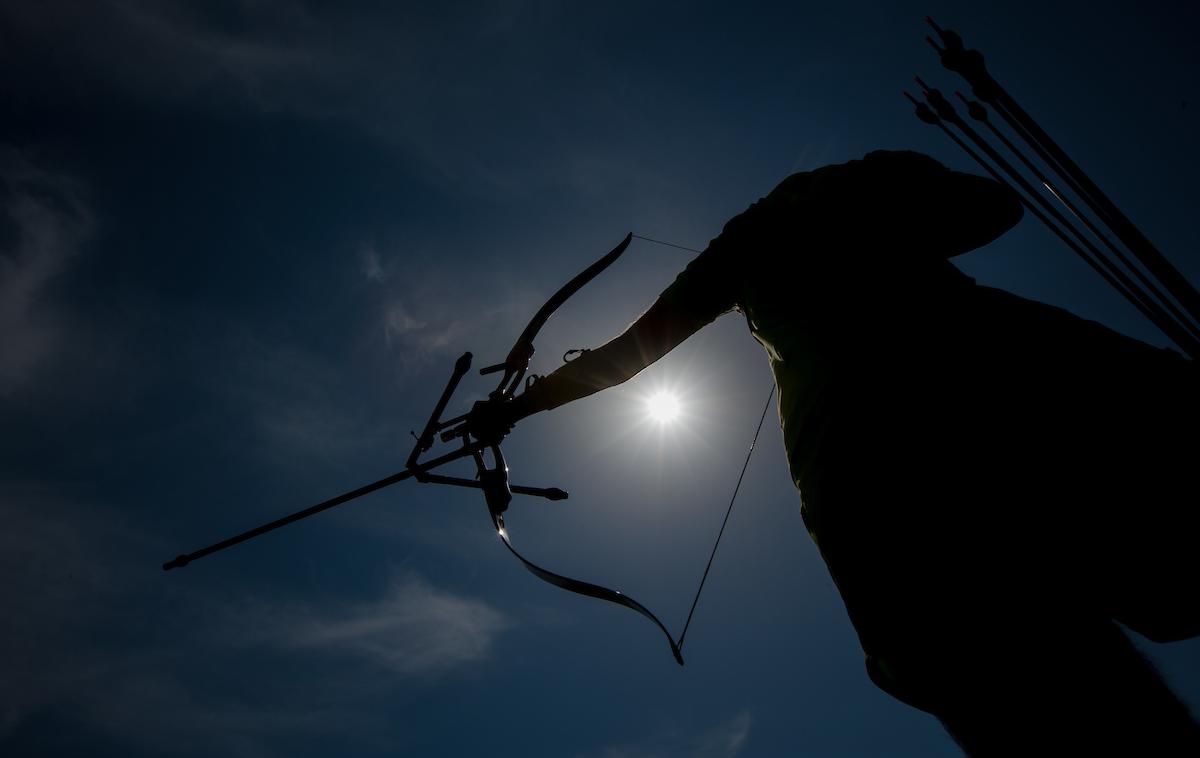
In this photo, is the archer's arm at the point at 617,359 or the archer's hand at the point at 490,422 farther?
the archer's hand at the point at 490,422

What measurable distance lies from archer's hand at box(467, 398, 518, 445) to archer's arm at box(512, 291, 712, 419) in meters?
0.09

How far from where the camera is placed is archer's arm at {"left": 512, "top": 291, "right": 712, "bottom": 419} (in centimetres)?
276

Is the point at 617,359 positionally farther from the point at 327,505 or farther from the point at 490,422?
the point at 327,505

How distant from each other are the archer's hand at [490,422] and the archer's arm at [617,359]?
91 millimetres

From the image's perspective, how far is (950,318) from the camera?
5.16 feet

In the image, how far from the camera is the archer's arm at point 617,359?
9.06ft

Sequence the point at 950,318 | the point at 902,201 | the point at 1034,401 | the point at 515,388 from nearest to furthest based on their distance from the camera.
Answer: the point at 1034,401, the point at 950,318, the point at 902,201, the point at 515,388

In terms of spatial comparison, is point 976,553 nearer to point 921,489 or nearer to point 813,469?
point 921,489

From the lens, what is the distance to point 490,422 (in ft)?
11.5

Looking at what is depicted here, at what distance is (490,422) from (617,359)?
3.09 feet

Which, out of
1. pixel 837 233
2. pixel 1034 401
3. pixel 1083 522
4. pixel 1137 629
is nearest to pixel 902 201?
pixel 837 233

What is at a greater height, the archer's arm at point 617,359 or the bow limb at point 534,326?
the bow limb at point 534,326

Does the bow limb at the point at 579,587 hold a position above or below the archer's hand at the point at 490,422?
below

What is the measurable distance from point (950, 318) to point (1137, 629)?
32.3 inches
